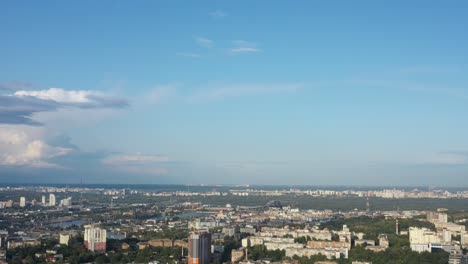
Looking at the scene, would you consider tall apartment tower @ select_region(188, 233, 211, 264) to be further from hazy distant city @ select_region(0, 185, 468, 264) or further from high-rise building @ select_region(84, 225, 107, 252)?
high-rise building @ select_region(84, 225, 107, 252)

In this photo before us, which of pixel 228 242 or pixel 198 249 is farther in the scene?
pixel 228 242

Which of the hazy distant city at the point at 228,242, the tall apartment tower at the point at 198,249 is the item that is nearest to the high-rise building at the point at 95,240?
the hazy distant city at the point at 228,242

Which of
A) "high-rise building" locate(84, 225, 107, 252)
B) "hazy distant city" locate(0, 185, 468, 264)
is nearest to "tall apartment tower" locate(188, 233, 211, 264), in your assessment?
"hazy distant city" locate(0, 185, 468, 264)

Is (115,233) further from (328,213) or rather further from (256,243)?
(328,213)

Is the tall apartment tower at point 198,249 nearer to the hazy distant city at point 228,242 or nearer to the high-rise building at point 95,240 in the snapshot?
the hazy distant city at point 228,242

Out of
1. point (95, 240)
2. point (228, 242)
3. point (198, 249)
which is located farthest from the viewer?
point (228, 242)

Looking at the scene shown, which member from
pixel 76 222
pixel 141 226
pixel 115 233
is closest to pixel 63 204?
pixel 76 222

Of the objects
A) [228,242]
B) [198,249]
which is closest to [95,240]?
[198,249]

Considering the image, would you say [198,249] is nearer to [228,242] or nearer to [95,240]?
[95,240]
